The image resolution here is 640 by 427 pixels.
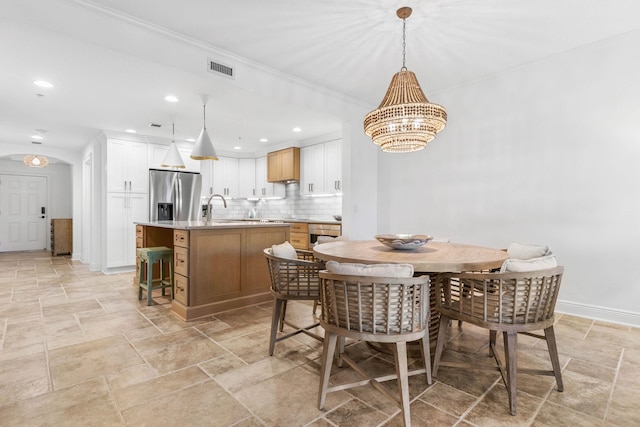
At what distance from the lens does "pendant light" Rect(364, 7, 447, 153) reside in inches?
90.7

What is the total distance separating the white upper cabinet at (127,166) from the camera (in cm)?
550

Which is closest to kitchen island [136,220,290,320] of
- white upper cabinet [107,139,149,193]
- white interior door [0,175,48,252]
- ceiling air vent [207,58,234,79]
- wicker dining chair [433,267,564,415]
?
ceiling air vent [207,58,234,79]

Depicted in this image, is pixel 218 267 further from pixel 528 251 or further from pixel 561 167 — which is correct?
pixel 561 167

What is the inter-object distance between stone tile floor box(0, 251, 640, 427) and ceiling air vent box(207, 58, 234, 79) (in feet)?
7.82

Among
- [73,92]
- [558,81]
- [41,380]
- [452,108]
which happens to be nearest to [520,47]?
[558,81]

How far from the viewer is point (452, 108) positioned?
13.1 ft

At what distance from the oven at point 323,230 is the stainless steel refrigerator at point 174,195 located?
2548mm

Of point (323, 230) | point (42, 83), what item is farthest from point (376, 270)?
point (42, 83)

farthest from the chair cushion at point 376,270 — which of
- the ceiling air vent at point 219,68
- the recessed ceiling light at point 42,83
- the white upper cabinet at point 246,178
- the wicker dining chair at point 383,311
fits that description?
the white upper cabinet at point 246,178

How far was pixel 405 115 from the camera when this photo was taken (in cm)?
230

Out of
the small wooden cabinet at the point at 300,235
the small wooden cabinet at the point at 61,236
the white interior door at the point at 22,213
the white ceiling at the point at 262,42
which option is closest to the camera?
the white ceiling at the point at 262,42

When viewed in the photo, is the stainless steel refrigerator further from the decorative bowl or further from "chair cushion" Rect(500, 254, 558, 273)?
"chair cushion" Rect(500, 254, 558, 273)

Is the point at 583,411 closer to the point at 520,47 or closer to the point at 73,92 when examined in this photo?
the point at 520,47

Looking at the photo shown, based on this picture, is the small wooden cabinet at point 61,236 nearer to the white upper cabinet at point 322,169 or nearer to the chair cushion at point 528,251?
the white upper cabinet at point 322,169
